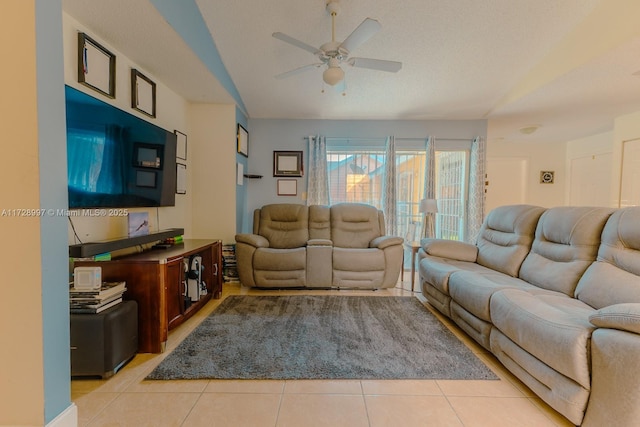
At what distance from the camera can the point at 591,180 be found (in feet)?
16.6

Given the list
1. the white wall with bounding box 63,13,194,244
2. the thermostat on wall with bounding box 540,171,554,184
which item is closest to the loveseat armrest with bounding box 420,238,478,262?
the white wall with bounding box 63,13,194,244

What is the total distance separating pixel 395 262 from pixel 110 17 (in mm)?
3434

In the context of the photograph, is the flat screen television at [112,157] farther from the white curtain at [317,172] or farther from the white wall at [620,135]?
the white wall at [620,135]

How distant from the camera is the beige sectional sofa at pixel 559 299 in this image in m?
1.14

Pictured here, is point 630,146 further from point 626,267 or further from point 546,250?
point 626,267

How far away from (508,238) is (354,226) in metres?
1.81

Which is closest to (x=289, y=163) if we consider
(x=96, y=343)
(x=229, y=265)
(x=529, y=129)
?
(x=229, y=265)

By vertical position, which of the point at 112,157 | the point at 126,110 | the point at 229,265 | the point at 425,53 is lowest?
the point at 229,265

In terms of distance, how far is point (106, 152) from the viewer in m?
1.92

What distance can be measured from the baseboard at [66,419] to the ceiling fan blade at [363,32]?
2.66 meters

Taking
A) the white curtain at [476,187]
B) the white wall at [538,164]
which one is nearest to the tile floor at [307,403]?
the white curtain at [476,187]

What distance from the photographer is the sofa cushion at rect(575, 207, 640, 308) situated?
5.14 ft

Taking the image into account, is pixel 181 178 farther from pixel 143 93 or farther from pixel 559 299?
pixel 559 299

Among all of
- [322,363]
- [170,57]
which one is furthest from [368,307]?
[170,57]
